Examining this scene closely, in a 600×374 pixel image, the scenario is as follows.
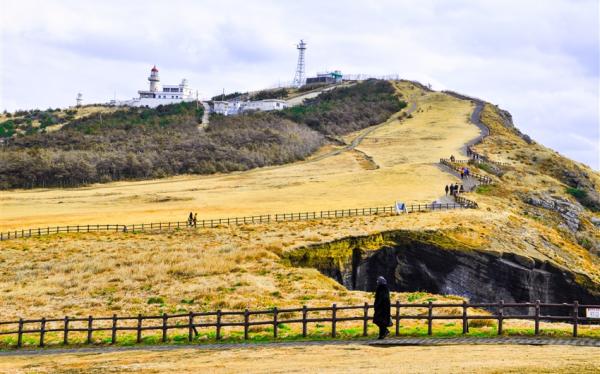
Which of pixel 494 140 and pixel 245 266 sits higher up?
pixel 494 140

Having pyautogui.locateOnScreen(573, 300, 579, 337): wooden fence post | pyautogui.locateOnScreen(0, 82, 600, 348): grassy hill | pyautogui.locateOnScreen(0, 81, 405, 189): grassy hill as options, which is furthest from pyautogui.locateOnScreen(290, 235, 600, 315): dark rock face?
pyautogui.locateOnScreen(0, 81, 405, 189): grassy hill

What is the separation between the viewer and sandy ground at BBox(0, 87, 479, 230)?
233ft

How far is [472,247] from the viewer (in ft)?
155

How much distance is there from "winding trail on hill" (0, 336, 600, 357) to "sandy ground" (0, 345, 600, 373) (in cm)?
65

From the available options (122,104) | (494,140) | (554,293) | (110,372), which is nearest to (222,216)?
(554,293)

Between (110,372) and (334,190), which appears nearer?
(110,372)

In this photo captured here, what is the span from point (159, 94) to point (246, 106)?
100 feet

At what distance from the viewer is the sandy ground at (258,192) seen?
7094 centimetres

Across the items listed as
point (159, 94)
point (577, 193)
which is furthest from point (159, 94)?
point (577, 193)

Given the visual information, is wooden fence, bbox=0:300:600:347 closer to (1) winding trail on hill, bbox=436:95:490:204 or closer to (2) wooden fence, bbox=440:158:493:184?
(1) winding trail on hill, bbox=436:95:490:204

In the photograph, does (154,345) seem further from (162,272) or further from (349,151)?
(349,151)

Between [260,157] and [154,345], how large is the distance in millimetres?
87571

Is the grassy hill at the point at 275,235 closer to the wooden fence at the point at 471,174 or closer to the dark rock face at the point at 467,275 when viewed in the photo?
the dark rock face at the point at 467,275

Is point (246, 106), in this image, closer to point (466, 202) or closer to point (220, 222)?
point (466, 202)
